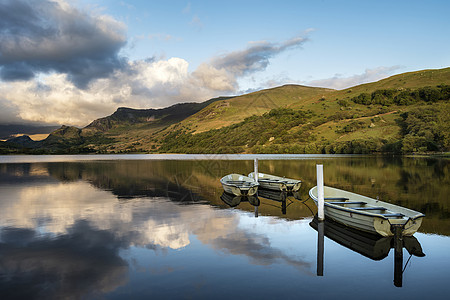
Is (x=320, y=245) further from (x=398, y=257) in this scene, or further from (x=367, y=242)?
(x=398, y=257)

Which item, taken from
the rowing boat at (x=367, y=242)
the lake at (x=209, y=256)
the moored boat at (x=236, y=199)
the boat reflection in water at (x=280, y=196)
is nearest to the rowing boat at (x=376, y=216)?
the rowing boat at (x=367, y=242)

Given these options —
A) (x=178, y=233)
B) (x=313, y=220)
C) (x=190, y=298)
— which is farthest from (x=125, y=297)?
(x=313, y=220)

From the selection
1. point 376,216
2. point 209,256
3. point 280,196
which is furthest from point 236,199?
point 209,256

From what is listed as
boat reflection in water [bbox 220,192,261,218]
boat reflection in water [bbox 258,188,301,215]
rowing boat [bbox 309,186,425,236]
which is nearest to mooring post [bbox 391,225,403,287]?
rowing boat [bbox 309,186,425,236]

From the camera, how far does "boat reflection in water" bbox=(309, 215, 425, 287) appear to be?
11767 mm

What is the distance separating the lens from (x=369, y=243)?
1456cm

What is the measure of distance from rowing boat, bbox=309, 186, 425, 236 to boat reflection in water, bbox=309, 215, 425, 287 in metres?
0.38

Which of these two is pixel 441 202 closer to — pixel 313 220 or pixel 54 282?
pixel 313 220

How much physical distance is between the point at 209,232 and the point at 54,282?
27.5ft

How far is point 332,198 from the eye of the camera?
68.2 ft

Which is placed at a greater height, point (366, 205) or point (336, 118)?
point (336, 118)

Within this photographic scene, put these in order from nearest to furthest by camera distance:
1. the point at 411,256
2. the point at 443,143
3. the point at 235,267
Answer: the point at 235,267, the point at 411,256, the point at 443,143

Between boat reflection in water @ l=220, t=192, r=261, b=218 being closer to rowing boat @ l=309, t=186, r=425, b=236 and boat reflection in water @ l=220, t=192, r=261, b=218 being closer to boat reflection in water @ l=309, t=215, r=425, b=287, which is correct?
rowing boat @ l=309, t=186, r=425, b=236

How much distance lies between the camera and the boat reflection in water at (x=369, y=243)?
38.6 feet
